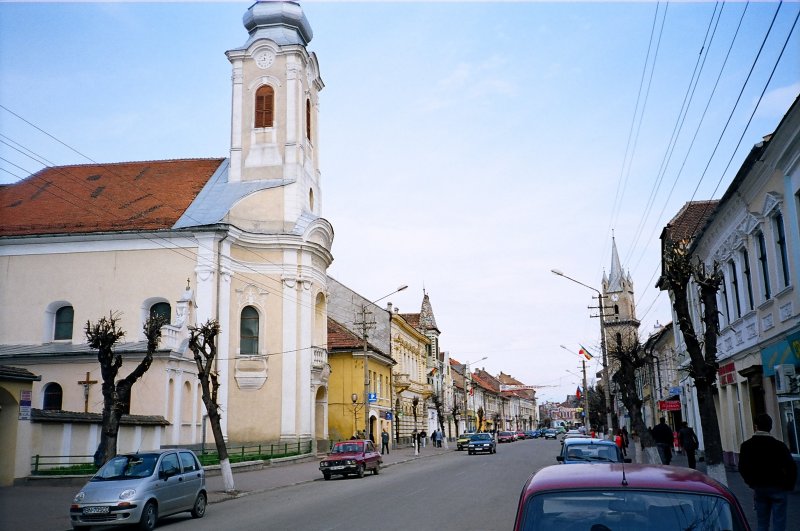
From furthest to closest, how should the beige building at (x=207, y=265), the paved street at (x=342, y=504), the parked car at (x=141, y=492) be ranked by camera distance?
the beige building at (x=207, y=265) → the paved street at (x=342, y=504) → the parked car at (x=141, y=492)

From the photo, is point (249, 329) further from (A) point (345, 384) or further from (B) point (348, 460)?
(B) point (348, 460)

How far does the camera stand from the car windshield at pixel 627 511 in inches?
173

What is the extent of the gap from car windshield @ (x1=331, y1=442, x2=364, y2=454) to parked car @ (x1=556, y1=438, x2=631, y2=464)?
14687mm

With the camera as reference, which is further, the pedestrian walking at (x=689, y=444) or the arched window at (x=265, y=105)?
the arched window at (x=265, y=105)

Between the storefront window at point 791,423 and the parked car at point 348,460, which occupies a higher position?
the storefront window at point 791,423

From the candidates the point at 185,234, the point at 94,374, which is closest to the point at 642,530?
the point at 94,374

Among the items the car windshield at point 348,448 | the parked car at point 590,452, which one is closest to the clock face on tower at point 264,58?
the car windshield at point 348,448

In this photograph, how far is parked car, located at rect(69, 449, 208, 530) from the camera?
46.0 ft

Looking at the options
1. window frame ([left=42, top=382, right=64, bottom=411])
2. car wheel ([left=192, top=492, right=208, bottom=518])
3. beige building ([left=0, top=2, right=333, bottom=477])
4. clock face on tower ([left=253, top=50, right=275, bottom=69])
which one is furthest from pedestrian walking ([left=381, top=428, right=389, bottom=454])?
car wheel ([left=192, top=492, right=208, bottom=518])

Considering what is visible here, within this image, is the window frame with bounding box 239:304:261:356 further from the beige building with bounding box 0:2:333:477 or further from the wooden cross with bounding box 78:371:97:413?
the wooden cross with bounding box 78:371:97:413

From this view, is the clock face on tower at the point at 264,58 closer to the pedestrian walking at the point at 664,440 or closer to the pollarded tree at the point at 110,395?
the pollarded tree at the point at 110,395

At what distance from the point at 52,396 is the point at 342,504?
22505 millimetres

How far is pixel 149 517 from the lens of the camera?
1445cm

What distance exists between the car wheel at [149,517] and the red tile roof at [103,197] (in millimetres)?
26734
